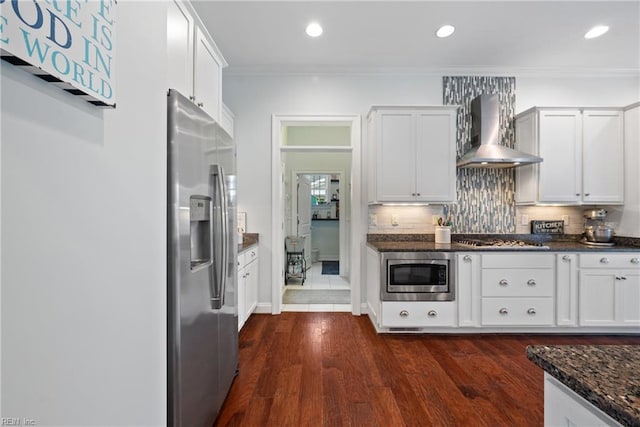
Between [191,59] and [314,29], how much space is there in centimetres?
145

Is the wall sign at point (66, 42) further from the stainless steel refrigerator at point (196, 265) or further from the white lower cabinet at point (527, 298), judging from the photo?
the white lower cabinet at point (527, 298)

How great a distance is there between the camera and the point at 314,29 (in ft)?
8.94

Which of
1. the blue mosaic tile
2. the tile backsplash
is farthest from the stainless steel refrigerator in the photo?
the blue mosaic tile

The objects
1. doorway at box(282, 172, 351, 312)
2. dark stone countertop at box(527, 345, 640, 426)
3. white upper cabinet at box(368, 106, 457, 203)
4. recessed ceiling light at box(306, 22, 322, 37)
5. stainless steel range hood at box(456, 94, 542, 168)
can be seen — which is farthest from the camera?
doorway at box(282, 172, 351, 312)

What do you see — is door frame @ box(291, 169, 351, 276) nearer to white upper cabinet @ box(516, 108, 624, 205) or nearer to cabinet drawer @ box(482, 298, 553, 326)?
cabinet drawer @ box(482, 298, 553, 326)

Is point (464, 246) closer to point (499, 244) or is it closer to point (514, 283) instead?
point (499, 244)

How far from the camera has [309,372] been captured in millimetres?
2225

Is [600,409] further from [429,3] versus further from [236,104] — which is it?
[236,104]

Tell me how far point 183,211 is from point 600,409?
4.58 feet

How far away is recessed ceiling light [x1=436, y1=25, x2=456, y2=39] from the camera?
106 inches

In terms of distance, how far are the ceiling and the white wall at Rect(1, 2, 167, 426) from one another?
1.76 m

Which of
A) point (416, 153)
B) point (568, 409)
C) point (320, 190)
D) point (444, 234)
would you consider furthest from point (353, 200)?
point (320, 190)

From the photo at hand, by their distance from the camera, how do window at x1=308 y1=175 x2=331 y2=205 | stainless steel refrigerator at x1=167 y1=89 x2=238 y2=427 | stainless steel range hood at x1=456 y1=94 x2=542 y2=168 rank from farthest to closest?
1. window at x1=308 y1=175 x2=331 y2=205
2. stainless steel range hood at x1=456 y1=94 x2=542 y2=168
3. stainless steel refrigerator at x1=167 y1=89 x2=238 y2=427

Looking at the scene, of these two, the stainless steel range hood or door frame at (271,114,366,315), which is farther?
door frame at (271,114,366,315)
